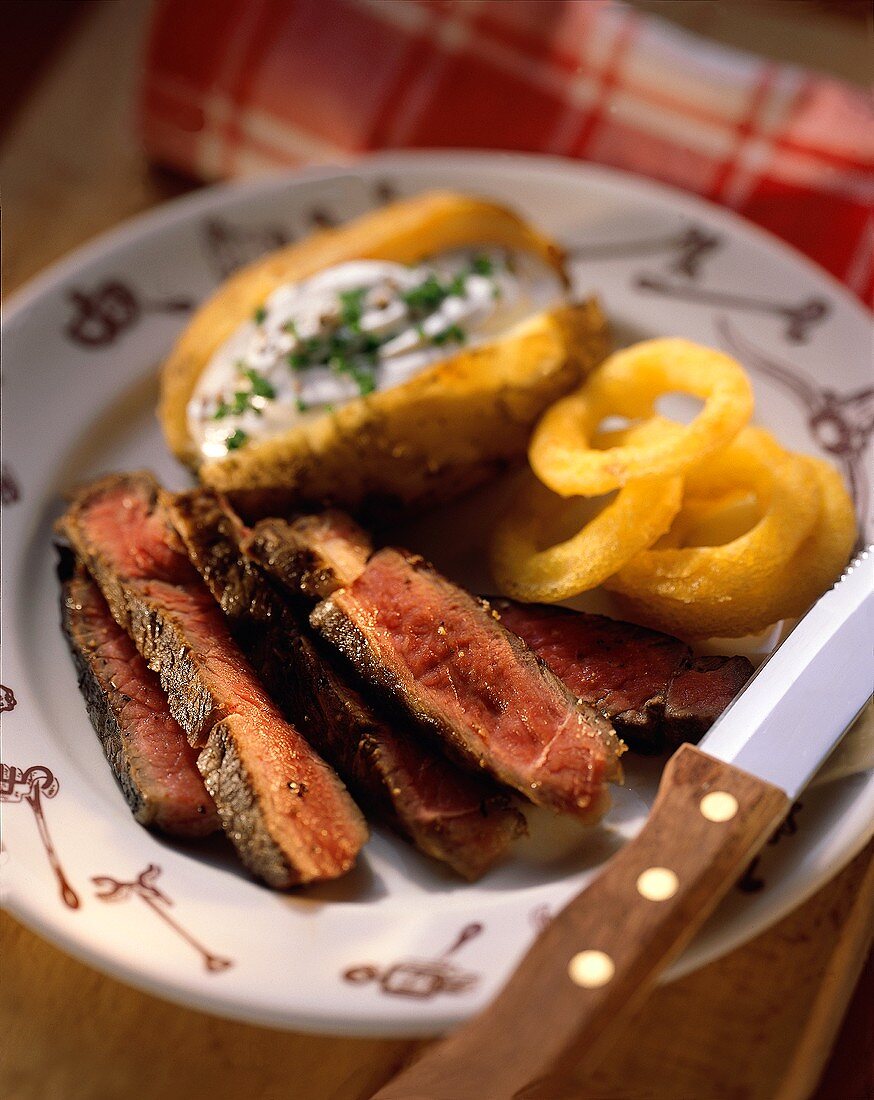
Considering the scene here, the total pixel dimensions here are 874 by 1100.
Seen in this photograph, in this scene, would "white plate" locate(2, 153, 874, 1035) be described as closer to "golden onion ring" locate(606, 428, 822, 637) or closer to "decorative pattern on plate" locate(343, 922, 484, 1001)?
"decorative pattern on plate" locate(343, 922, 484, 1001)

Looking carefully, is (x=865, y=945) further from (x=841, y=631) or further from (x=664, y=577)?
(x=664, y=577)

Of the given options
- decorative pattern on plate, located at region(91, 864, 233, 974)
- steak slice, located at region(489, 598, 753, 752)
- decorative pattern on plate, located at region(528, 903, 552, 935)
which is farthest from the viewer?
steak slice, located at region(489, 598, 753, 752)

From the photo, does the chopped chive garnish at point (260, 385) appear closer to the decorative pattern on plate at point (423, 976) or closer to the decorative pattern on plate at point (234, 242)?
the decorative pattern on plate at point (234, 242)

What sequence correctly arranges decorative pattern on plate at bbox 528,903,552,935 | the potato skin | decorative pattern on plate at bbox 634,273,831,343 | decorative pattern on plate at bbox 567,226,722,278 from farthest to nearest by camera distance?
decorative pattern on plate at bbox 567,226,722,278, decorative pattern on plate at bbox 634,273,831,343, the potato skin, decorative pattern on plate at bbox 528,903,552,935

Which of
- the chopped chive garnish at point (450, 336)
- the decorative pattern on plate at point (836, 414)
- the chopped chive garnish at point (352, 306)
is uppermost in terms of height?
the decorative pattern on plate at point (836, 414)

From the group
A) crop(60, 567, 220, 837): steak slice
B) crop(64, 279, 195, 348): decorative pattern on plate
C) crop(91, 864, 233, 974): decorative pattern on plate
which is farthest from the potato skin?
crop(91, 864, 233, 974): decorative pattern on plate

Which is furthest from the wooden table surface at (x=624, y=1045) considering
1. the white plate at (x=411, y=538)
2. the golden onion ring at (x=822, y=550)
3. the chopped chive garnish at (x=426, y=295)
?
the chopped chive garnish at (x=426, y=295)

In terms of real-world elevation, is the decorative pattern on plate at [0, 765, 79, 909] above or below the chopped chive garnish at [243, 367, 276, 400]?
below

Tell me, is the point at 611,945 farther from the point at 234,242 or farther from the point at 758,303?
the point at 234,242

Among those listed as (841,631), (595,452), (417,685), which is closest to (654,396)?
(595,452)
